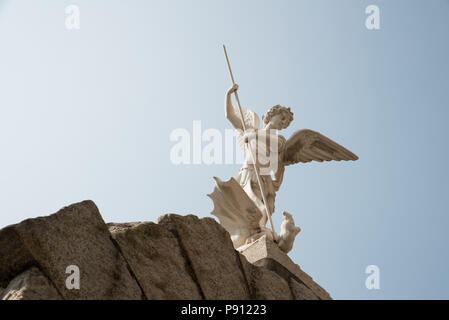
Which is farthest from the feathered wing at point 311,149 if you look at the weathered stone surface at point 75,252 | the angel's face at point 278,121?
the weathered stone surface at point 75,252

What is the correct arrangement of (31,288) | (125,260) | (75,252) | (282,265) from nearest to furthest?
(31,288), (75,252), (125,260), (282,265)

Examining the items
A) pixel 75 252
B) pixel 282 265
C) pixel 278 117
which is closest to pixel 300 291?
A: pixel 282 265

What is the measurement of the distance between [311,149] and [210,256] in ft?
10.6

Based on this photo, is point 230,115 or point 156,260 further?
point 230,115

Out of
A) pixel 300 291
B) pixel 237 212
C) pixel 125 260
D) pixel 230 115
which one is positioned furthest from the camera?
pixel 230 115

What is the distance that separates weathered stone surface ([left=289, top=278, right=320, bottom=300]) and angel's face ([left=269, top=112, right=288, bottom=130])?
2428 mm

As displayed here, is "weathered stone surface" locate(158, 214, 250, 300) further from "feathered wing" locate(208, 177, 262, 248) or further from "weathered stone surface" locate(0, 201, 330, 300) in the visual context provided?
"feathered wing" locate(208, 177, 262, 248)

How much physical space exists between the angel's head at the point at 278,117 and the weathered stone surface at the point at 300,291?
2.45 m

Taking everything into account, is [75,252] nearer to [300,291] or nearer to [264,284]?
[264,284]

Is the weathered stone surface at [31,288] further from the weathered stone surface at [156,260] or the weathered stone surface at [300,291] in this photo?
the weathered stone surface at [300,291]

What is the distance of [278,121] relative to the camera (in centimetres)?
620

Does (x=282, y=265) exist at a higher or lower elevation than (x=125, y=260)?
lower

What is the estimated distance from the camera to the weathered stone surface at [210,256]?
314 centimetres

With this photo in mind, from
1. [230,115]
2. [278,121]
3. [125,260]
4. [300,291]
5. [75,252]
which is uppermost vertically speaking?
[230,115]
